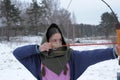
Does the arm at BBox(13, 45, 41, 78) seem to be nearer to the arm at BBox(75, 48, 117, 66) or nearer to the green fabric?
the green fabric

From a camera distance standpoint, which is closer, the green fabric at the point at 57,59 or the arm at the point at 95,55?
the arm at the point at 95,55

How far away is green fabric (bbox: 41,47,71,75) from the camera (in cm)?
223

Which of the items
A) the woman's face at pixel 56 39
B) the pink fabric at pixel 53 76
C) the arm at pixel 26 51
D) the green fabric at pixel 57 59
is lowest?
the pink fabric at pixel 53 76

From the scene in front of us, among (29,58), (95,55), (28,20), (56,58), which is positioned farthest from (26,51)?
(28,20)

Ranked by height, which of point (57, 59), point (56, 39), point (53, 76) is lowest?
point (53, 76)

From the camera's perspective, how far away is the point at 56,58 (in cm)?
223

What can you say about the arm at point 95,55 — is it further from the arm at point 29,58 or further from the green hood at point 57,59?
the arm at point 29,58

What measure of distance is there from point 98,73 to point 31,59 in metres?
6.49

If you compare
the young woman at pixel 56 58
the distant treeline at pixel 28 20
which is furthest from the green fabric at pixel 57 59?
the distant treeline at pixel 28 20

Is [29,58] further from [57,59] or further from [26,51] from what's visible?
[57,59]

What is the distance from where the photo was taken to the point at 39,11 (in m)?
36.1

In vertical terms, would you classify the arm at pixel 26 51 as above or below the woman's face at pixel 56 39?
below

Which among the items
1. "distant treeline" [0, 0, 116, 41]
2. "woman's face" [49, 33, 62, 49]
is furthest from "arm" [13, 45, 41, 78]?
"distant treeline" [0, 0, 116, 41]

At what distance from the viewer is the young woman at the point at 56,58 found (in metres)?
2.22
